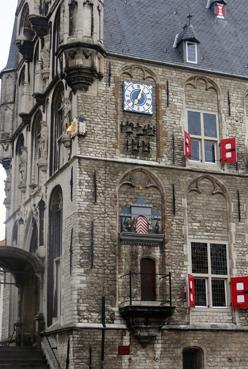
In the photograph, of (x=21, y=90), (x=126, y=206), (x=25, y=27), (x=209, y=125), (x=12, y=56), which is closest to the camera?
(x=126, y=206)

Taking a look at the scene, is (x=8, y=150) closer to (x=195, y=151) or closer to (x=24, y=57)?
(x=24, y=57)

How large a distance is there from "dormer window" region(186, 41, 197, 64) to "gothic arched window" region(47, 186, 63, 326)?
6.38 meters

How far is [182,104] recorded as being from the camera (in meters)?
22.8

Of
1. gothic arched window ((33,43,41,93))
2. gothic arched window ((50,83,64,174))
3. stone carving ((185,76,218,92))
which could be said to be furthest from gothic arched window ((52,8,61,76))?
stone carving ((185,76,218,92))

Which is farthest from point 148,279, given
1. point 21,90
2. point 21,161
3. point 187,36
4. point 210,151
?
point 21,90

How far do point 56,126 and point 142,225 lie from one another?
536cm

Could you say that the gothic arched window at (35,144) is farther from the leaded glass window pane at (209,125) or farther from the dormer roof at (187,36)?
the leaded glass window pane at (209,125)

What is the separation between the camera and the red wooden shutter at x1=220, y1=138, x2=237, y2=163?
22391 millimetres

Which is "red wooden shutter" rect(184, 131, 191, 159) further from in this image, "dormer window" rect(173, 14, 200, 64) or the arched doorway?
the arched doorway

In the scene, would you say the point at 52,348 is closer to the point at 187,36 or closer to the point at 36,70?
the point at 36,70

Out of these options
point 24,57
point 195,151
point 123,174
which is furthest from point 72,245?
point 24,57

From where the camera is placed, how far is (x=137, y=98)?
22094mm

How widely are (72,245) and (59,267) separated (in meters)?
1.99

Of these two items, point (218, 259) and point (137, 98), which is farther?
point (137, 98)
